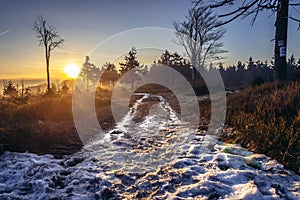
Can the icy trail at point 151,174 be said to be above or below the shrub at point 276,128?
below

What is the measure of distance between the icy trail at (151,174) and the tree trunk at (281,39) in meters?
6.80

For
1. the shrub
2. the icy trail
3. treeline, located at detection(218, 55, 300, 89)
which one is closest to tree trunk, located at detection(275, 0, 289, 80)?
the shrub

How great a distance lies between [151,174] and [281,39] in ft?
30.1

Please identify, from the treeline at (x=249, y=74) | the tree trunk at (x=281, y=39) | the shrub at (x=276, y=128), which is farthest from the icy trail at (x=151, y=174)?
the treeline at (x=249, y=74)

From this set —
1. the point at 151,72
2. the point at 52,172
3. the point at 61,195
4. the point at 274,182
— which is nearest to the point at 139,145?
the point at 52,172

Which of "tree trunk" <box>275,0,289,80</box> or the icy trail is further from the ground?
"tree trunk" <box>275,0,289,80</box>

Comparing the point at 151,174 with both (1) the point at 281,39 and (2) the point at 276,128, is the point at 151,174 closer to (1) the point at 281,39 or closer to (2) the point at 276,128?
(2) the point at 276,128

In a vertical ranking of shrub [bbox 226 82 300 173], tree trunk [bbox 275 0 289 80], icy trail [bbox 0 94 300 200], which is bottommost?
icy trail [bbox 0 94 300 200]

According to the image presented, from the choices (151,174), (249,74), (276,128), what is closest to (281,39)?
(276,128)

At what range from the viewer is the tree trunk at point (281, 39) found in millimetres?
8648

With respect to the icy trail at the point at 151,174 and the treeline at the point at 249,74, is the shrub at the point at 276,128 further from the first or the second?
the treeline at the point at 249,74

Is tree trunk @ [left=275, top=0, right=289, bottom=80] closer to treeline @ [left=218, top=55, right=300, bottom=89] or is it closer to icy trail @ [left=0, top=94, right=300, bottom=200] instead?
icy trail @ [left=0, top=94, right=300, bottom=200]

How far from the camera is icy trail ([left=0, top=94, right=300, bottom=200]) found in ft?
9.30

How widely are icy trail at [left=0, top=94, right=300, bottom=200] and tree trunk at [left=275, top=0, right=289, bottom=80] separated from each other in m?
6.80
